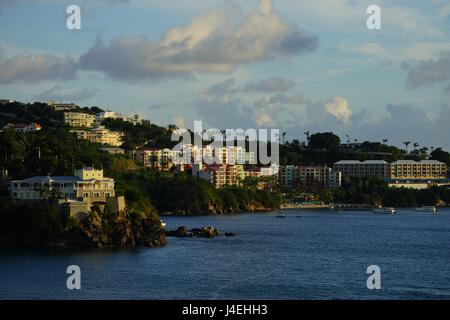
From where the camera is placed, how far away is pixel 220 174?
81.2m

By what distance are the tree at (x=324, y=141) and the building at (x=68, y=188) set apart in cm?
8116

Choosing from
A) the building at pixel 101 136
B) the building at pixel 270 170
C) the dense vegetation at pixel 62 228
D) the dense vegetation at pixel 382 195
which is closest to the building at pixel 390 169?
the dense vegetation at pixel 382 195

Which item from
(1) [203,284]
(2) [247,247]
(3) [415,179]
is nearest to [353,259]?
(2) [247,247]

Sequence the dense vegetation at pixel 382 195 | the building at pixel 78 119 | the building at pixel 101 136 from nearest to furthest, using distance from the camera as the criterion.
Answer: the building at pixel 101 136 < the dense vegetation at pixel 382 195 < the building at pixel 78 119

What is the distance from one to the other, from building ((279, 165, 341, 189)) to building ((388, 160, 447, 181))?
9.75 m

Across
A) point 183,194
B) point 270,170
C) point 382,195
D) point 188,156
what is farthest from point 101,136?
point 382,195

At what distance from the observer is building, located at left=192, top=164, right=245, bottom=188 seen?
7888 centimetres

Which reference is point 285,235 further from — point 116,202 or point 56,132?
point 56,132

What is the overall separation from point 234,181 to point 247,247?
1833 inches

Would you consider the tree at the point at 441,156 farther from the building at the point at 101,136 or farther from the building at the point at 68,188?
the building at the point at 68,188

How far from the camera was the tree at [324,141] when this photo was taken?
385ft

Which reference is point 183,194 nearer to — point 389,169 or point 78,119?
point 78,119
